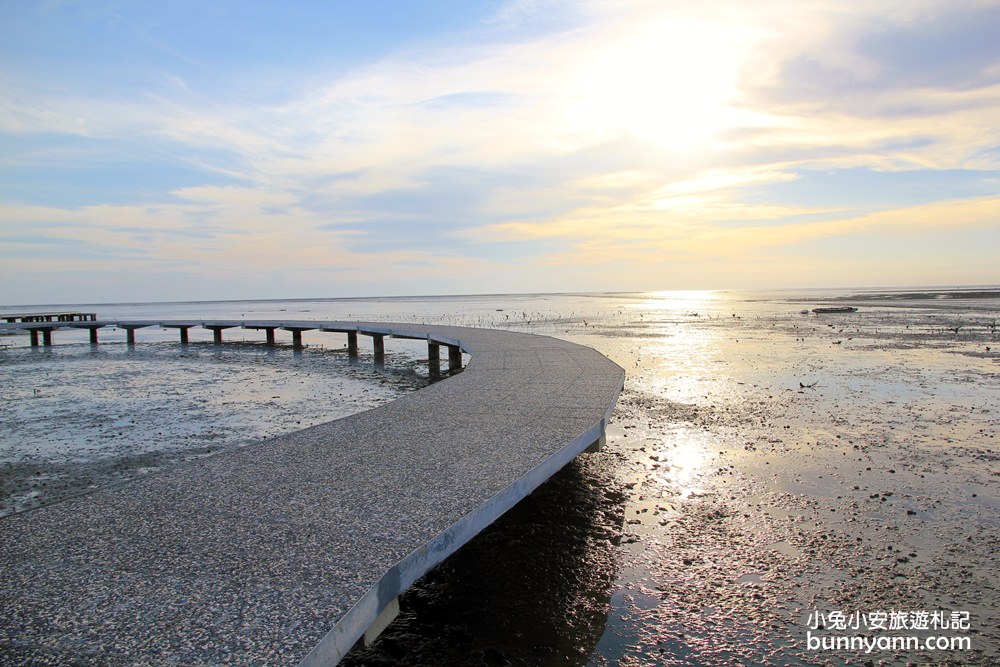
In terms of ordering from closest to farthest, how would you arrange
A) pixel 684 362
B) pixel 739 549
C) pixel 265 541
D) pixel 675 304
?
pixel 265 541 → pixel 739 549 → pixel 684 362 → pixel 675 304

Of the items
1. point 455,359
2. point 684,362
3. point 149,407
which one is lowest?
point 149,407

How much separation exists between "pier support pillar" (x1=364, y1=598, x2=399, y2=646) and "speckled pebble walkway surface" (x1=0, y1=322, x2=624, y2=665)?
0.08 meters

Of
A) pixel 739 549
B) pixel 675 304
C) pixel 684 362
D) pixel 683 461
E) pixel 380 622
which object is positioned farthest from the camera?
pixel 675 304

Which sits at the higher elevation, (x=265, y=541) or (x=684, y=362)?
(x=265, y=541)

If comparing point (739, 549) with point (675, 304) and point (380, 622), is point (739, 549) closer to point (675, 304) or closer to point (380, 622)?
point (380, 622)

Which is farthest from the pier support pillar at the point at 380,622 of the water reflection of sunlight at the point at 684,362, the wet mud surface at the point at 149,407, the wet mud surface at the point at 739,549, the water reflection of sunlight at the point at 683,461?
the water reflection of sunlight at the point at 684,362

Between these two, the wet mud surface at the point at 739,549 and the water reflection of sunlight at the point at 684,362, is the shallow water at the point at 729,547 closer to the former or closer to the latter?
the wet mud surface at the point at 739,549

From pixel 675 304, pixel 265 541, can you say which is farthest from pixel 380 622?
pixel 675 304

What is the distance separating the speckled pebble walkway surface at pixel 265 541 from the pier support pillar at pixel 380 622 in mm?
83

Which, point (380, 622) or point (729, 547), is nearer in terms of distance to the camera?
point (380, 622)

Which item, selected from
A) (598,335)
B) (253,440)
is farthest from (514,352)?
(598,335)

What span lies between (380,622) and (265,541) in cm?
96

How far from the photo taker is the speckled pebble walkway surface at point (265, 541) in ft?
8.57

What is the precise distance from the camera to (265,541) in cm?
354
